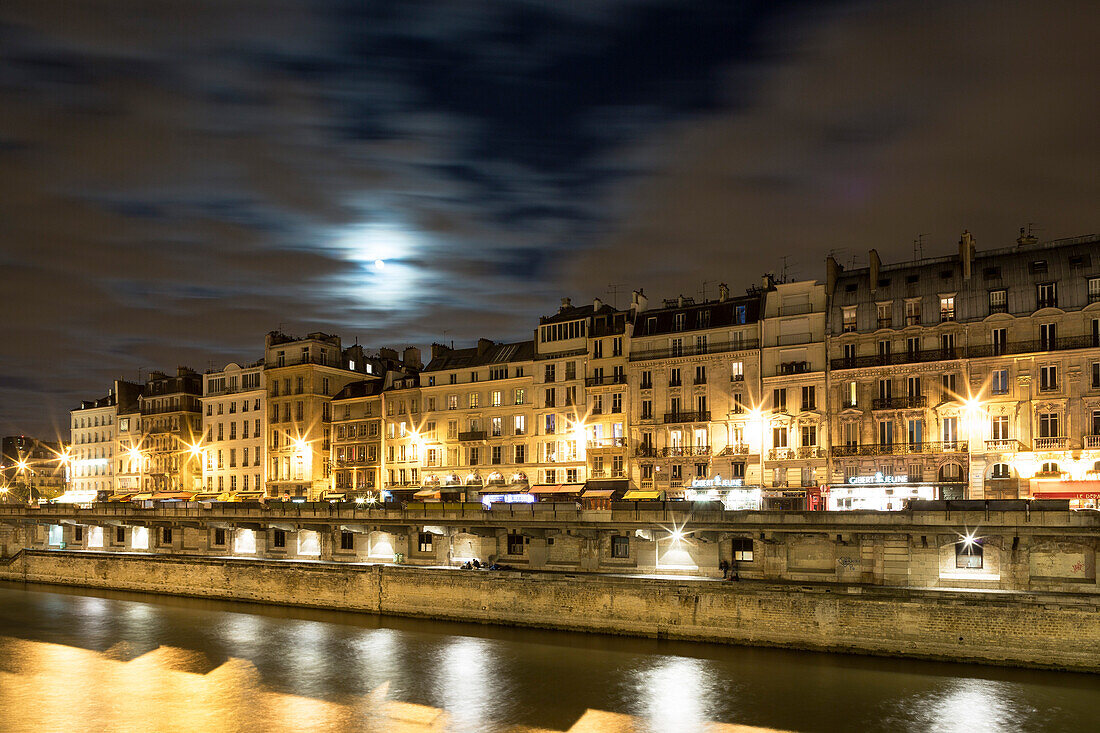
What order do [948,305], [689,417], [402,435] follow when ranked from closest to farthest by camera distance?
1. [948,305]
2. [689,417]
3. [402,435]

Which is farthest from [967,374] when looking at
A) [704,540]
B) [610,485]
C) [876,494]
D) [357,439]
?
[357,439]

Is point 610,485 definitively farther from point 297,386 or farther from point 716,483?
point 297,386

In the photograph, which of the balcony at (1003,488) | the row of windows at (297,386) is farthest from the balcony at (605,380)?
the row of windows at (297,386)

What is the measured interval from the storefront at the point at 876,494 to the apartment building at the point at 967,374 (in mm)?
83

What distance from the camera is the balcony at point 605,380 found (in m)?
71.9

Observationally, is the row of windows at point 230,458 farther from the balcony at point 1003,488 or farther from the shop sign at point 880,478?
the balcony at point 1003,488

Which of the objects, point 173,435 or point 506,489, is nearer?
point 506,489

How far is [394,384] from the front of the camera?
86.9m

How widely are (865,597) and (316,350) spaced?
225 feet

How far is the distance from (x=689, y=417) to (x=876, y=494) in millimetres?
16449

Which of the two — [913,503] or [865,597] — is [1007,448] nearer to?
[913,503]

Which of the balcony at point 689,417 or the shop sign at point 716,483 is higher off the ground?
the balcony at point 689,417

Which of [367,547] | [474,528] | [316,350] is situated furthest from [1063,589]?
[316,350]

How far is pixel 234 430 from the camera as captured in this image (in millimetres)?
99062
